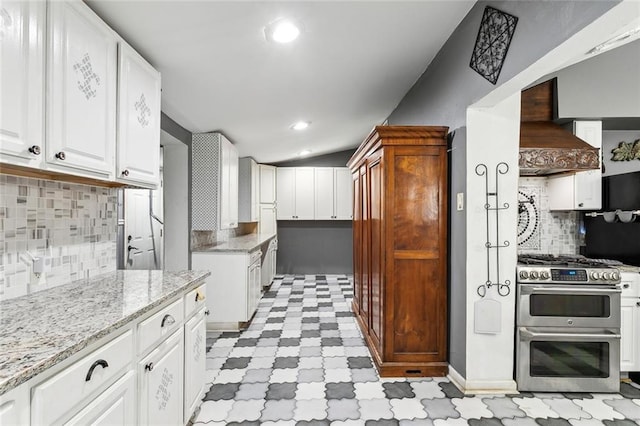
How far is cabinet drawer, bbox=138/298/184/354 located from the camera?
4.52ft

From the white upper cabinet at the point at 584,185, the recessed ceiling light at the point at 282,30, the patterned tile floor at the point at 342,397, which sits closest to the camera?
the recessed ceiling light at the point at 282,30

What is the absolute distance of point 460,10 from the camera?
7.29ft

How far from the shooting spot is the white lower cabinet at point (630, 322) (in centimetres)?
254

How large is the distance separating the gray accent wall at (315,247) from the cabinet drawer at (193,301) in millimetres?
4904

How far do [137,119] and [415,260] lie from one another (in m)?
2.14

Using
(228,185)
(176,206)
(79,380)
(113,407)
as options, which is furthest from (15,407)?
(228,185)

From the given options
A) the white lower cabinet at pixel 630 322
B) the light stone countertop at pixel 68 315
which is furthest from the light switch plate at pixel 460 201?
the light stone countertop at pixel 68 315

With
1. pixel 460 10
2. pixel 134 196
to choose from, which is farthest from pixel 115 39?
pixel 460 10

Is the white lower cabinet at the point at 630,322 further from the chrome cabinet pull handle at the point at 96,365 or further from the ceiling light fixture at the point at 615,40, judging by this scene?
the chrome cabinet pull handle at the point at 96,365

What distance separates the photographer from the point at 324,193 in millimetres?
6738

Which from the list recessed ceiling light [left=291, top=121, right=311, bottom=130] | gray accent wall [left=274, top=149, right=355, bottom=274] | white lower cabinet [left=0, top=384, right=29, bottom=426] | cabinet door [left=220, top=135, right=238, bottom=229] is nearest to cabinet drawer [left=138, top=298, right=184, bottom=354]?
white lower cabinet [left=0, top=384, right=29, bottom=426]

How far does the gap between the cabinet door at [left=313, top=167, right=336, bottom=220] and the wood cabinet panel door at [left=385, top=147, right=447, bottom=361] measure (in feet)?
13.5

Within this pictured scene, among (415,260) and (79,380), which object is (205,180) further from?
(79,380)

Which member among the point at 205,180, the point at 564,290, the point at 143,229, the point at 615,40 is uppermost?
the point at 615,40
